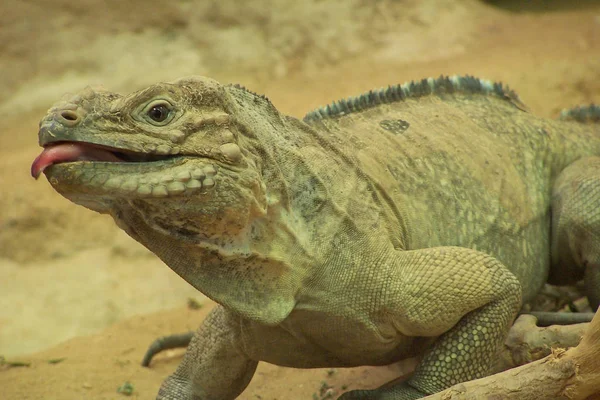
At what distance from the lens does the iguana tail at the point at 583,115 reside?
6375 mm

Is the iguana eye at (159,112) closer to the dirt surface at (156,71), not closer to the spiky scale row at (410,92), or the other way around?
the spiky scale row at (410,92)

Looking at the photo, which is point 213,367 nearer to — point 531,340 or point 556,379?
point 531,340

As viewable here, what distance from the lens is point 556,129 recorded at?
19.5 ft

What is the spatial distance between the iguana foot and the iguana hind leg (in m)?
1.61

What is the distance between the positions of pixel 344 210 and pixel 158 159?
3.67ft

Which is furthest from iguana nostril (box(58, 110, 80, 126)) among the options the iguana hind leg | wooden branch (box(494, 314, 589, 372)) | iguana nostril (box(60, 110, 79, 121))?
the iguana hind leg

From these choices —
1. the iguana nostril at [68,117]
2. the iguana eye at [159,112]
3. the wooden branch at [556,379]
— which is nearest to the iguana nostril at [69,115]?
the iguana nostril at [68,117]

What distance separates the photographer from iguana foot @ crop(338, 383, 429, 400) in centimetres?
441

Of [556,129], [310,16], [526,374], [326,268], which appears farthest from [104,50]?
[526,374]

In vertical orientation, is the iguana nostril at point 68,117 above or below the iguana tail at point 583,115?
above

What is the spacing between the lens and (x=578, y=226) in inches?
208

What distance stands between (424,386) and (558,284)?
1.92 m

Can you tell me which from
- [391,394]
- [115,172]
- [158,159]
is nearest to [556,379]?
[391,394]

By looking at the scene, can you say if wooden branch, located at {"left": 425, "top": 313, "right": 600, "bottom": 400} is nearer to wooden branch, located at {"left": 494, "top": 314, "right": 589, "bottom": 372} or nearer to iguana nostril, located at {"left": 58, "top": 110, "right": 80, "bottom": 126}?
wooden branch, located at {"left": 494, "top": 314, "right": 589, "bottom": 372}
